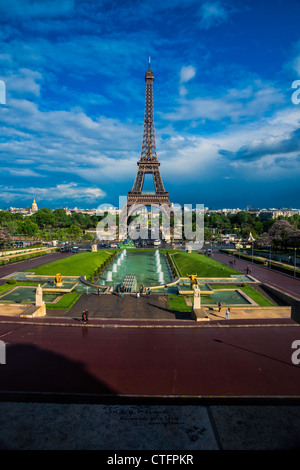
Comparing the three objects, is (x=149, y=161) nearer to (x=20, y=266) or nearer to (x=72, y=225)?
(x=72, y=225)

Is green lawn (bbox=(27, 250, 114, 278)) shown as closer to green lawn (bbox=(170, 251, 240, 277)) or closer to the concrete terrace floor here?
green lawn (bbox=(170, 251, 240, 277))

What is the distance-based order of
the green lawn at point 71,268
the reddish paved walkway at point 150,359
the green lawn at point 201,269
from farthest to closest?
the green lawn at point 71,268, the green lawn at point 201,269, the reddish paved walkway at point 150,359

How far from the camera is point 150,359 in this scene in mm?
14312

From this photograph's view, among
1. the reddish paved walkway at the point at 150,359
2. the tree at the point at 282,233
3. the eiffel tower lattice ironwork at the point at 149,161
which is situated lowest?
the reddish paved walkway at the point at 150,359

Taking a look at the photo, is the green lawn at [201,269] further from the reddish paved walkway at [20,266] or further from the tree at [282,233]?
the reddish paved walkway at [20,266]

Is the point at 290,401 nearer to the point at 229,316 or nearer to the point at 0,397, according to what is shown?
the point at 229,316

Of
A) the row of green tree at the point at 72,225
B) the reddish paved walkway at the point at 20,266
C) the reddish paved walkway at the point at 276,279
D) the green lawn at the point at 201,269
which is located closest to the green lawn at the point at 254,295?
the reddish paved walkway at the point at 276,279

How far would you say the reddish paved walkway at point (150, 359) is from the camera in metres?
11.9

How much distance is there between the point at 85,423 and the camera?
9.62 meters

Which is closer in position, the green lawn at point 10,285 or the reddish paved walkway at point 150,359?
the reddish paved walkway at point 150,359
